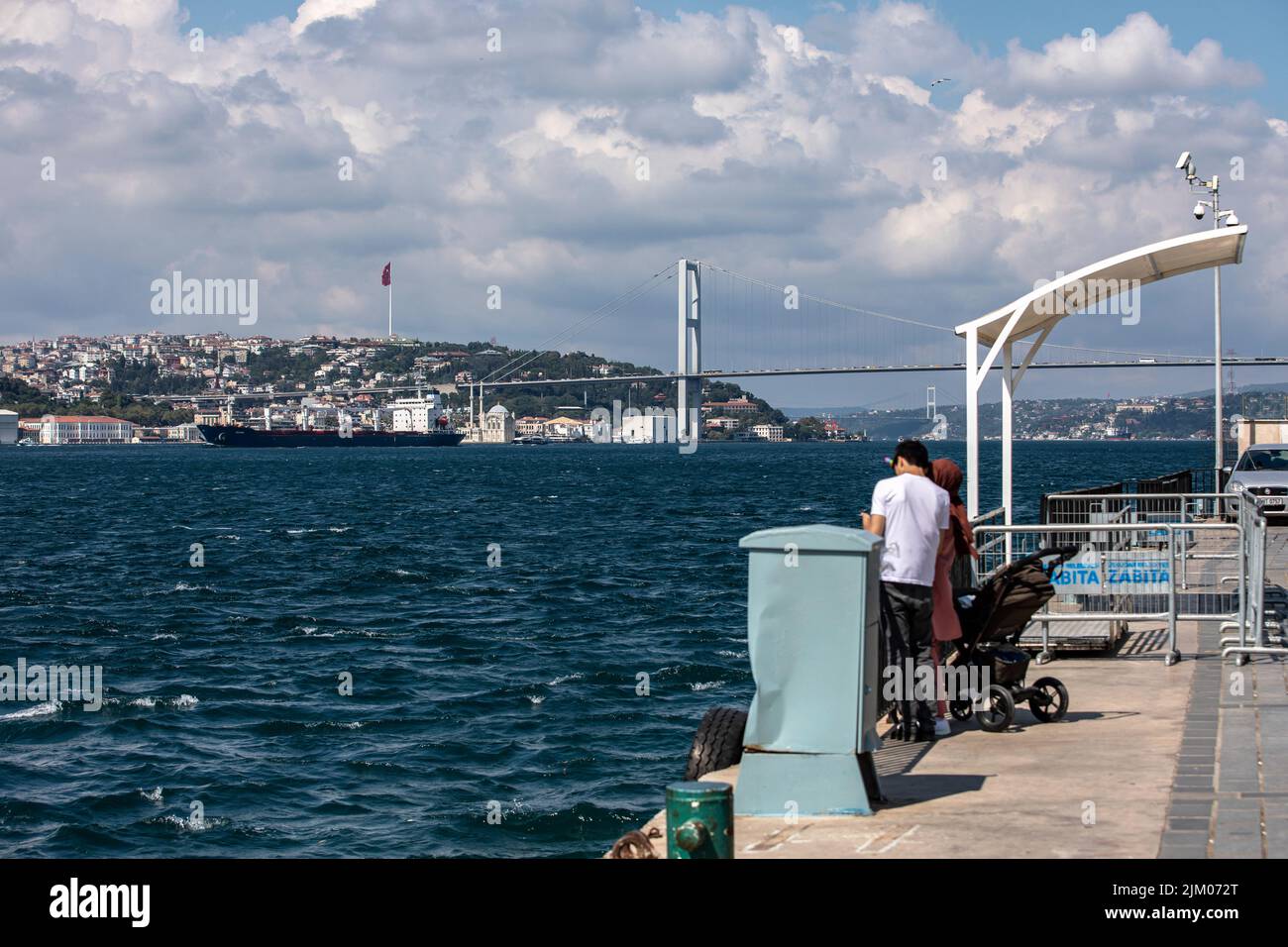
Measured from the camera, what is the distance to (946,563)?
8.16 metres

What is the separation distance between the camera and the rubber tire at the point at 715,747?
24.3ft

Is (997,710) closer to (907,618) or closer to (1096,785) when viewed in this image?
(907,618)

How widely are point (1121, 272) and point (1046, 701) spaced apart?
641 cm

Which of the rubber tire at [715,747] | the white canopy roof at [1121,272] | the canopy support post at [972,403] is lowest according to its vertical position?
the rubber tire at [715,747]

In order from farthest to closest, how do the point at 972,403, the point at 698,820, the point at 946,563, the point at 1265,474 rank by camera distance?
the point at 1265,474 < the point at 972,403 < the point at 946,563 < the point at 698,820

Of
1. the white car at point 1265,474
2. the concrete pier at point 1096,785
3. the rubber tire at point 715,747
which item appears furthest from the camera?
the white car at point 1265,474

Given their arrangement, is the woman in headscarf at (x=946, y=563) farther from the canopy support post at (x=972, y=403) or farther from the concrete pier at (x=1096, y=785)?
the canopy support post at (x=972, y=403)

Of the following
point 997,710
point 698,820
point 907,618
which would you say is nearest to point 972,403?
point 997,710

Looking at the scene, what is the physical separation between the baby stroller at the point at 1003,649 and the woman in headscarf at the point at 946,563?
0.20 metres

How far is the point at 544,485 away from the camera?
8100 centimetres

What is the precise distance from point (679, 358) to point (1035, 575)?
117 metres

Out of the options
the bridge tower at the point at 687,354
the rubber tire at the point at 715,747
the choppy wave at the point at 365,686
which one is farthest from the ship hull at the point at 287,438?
the rubber tire at the point at 715,747

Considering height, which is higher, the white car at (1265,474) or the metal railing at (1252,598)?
the white car at (1265,474)
